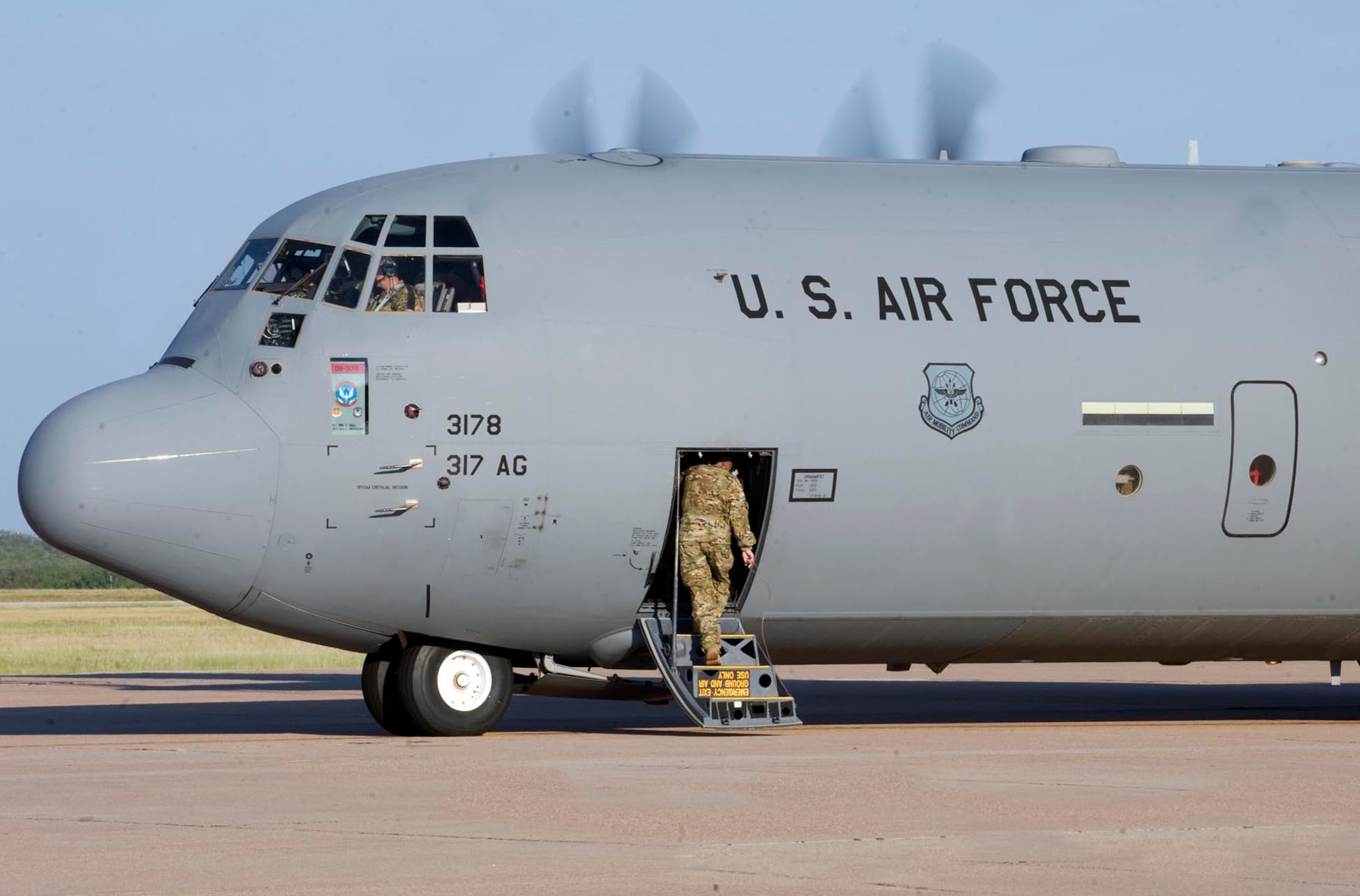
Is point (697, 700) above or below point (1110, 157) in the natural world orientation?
below

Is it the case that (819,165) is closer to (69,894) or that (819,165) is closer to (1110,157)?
(1110,157)

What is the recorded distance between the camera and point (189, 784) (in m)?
13.9

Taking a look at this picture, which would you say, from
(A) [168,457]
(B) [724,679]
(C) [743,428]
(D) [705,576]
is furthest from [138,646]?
(C) [743,428]

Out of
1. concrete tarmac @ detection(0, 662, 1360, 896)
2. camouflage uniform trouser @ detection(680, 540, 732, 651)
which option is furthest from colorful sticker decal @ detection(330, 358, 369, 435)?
camouflage uniform trouser @ detection(680, 540, 732, 651)

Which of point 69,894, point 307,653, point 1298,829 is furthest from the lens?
point 307,653

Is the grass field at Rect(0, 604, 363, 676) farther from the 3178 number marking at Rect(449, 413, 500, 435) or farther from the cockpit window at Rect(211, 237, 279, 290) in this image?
the 3178 number marking at Rect(449, 413, 500, 435)

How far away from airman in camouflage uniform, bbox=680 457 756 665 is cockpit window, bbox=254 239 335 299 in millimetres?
3744

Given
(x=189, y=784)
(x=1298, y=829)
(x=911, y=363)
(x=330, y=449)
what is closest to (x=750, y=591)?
(x=911, y=363)

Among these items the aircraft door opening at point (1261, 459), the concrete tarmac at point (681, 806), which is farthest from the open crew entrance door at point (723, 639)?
the aircraft door opening at point (1261, 459)

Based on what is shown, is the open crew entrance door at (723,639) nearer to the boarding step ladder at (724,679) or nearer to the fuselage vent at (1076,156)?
the boarding step ladder at (724,679)

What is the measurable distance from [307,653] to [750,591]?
1261 inches

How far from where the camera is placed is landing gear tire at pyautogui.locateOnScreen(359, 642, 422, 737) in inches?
678

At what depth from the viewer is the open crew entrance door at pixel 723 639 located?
1666 cm

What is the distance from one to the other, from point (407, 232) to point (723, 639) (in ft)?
15.0
